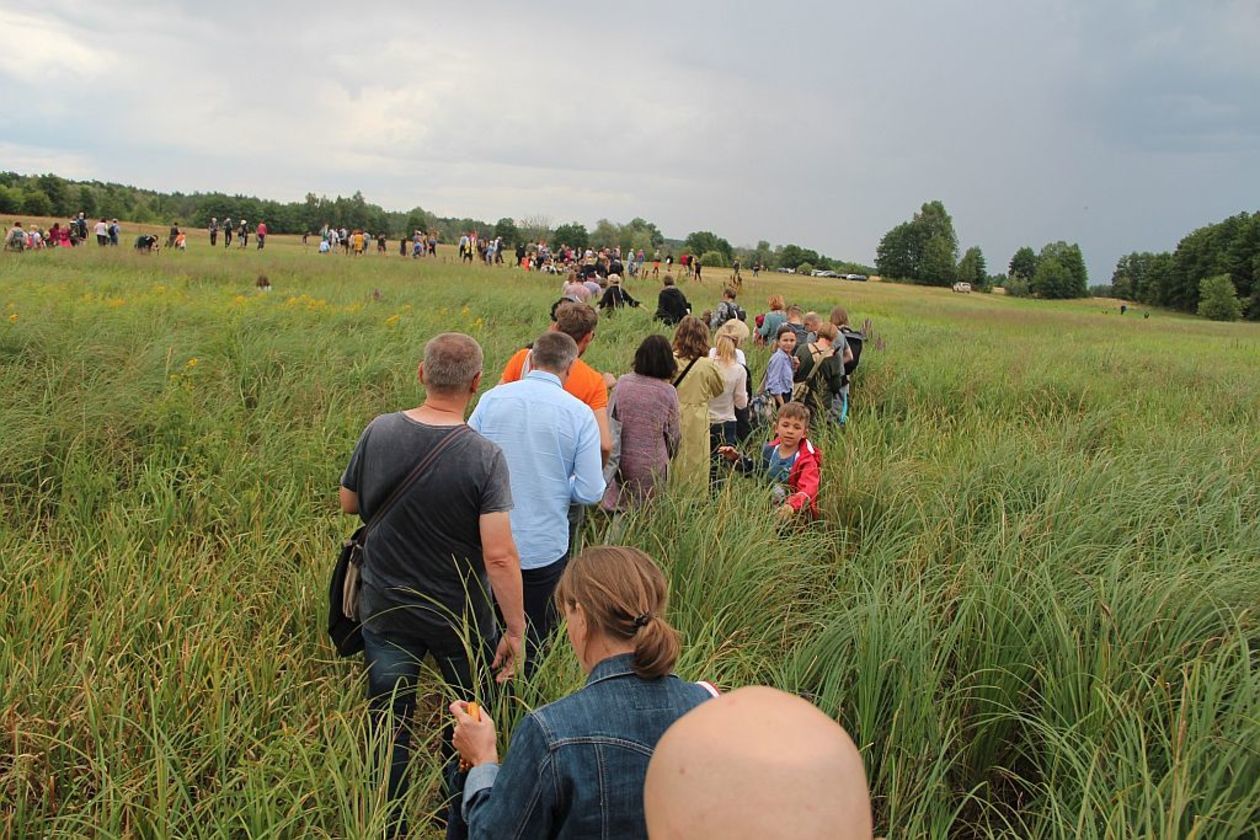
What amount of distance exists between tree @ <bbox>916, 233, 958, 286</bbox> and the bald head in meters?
105

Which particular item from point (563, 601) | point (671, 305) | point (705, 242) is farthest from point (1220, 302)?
point (563, 601)

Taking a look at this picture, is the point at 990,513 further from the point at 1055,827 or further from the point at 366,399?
the point at 366,399

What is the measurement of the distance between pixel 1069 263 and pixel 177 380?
127378 millimetres

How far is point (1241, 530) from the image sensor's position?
4.17 meters

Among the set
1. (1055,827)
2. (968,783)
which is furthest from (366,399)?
(1055,827)

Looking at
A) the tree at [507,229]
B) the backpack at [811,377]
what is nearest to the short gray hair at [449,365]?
the backpack at [811,377]

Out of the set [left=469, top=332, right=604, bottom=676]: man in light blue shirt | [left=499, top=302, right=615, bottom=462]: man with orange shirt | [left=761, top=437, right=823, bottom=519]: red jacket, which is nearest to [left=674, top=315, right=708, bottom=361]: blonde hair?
[left=761, top=437, right=823, bottom=519]: red jacket

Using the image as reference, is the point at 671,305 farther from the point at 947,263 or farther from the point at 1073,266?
the point at 1073,266

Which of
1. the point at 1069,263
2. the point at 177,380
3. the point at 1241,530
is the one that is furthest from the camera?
the point at 1069,263

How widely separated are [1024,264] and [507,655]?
142 metres

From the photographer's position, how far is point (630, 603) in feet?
5.64

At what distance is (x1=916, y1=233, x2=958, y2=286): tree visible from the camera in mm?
99750

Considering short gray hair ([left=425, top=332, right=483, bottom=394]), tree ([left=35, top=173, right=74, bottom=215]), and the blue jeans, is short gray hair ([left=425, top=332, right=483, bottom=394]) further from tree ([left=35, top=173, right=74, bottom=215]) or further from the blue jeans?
tree ([left=35, top=173, right=74, bottom=215])

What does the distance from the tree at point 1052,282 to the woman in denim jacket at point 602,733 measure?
112 m
